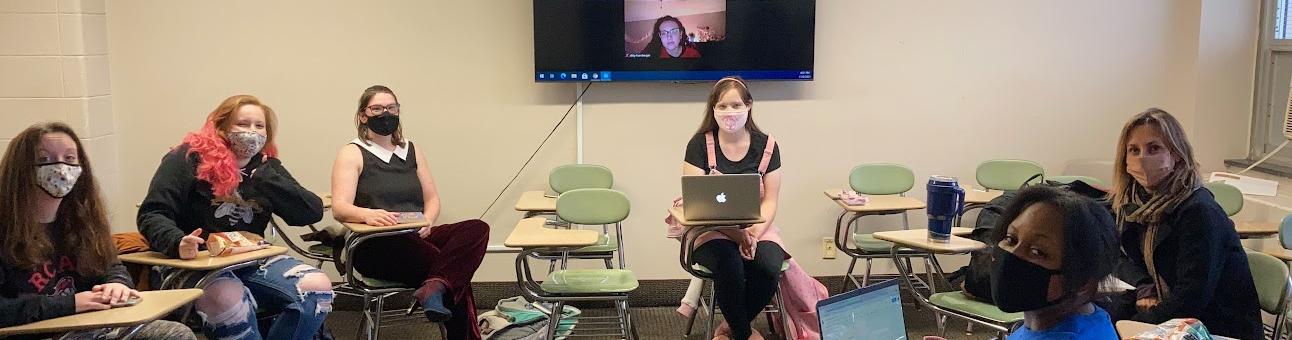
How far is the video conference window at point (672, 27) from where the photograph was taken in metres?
4.77

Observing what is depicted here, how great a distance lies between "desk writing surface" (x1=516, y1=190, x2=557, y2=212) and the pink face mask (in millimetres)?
2409

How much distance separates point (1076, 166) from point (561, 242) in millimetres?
3113

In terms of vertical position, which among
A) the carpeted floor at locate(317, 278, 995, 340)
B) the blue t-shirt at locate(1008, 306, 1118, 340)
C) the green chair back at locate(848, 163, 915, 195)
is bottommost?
the carpeted floor at locate(317, 278, 995, 340)

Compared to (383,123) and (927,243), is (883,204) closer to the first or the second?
(927,243)

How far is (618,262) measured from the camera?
4992 millimetres

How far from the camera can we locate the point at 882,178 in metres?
4.85

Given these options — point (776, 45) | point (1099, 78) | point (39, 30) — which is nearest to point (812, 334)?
point (776, 45)

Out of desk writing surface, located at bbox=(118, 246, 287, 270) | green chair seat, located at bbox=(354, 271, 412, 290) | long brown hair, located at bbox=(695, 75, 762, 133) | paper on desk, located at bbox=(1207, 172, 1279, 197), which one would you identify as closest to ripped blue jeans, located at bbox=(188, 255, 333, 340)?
desk writing surface, located at bbox=(118, 246, 287, 270)

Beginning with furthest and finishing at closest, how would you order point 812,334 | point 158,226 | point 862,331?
point 812,334 < point 158,226 < point 862,331

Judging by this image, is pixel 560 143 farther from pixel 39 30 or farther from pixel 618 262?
pixel 39 30

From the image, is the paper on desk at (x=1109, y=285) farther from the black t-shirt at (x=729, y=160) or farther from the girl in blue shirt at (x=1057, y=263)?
the black t-shirt at (x=729, y=160)

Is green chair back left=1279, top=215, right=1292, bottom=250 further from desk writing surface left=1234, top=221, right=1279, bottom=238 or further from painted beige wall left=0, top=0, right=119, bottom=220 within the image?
painted beige wall left=0, top=0, right=119, bottom=220

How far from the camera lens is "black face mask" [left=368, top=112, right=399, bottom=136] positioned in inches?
155

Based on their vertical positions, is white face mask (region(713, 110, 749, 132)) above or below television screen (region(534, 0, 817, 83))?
below
